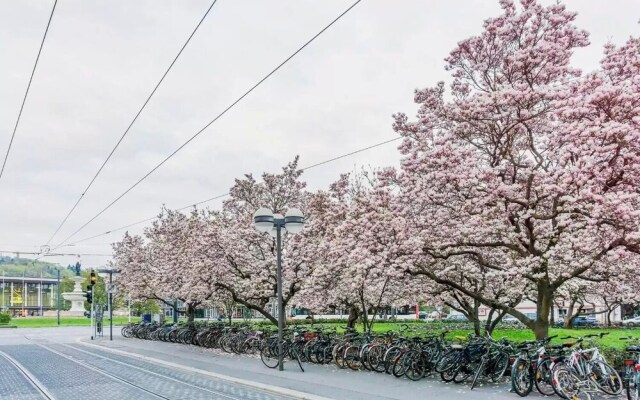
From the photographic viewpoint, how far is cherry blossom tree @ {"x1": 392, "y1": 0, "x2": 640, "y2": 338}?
39.4ft

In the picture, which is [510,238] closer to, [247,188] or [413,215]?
[413,215]

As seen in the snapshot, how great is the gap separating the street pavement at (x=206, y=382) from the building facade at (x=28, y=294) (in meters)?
119

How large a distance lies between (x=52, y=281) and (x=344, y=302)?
419 feet

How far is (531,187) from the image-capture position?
14281 mm

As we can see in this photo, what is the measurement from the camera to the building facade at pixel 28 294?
128087 mm

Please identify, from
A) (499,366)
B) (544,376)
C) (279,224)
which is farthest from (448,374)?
(279,224)

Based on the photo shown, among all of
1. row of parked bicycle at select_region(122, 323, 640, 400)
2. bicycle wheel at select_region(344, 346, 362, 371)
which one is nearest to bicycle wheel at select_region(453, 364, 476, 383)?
row of parked bicycle at select_region(122, 323, 640, 400)

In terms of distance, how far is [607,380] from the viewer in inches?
428

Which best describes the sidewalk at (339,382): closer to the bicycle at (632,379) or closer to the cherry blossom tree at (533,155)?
the bicycle at (632,379)

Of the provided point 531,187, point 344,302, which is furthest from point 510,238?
point 344,302

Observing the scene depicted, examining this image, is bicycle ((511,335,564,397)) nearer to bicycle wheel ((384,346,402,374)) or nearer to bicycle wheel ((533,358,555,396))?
bicycle wheel ((533,358,555,396))

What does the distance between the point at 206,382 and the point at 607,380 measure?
9.16 m

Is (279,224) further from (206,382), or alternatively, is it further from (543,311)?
(543,311)

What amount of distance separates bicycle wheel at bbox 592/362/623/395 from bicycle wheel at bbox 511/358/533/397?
3.90 feet
